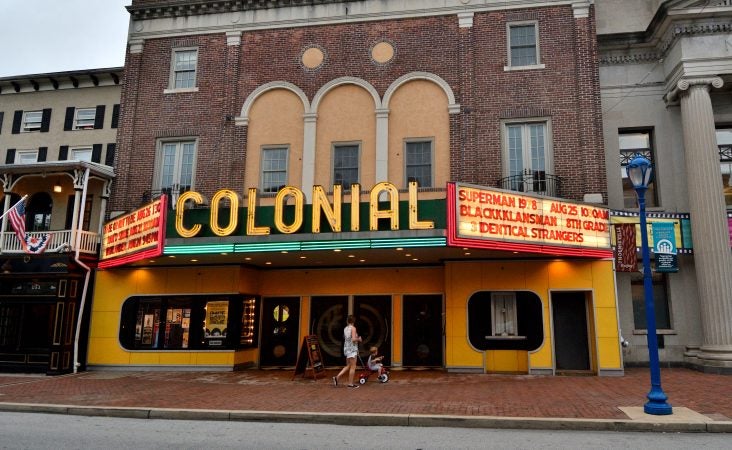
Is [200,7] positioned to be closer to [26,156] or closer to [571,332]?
[26,156]

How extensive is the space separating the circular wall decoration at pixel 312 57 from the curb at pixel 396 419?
44.5 feet

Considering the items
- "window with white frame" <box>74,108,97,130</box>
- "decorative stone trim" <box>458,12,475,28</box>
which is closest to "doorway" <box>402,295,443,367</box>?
"decorative stone trim" <box>458,12,475,28</box>

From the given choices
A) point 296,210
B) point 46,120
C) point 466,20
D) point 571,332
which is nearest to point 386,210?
point 296,210

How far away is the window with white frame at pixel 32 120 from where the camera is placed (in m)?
26.0

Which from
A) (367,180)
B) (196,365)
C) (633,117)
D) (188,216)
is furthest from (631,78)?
(196,365)

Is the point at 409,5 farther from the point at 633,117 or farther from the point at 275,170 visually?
the point at 633,117

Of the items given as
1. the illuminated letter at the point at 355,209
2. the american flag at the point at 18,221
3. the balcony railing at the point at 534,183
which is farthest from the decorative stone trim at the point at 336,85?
the american flag at the point at 18,221

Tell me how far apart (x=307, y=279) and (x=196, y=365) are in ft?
15.9

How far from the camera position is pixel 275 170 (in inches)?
775

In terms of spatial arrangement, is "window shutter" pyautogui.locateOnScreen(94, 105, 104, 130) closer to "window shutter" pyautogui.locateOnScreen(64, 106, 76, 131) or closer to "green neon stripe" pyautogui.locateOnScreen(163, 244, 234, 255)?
"window shutter" pyautogui.locateOnScreen(64, 106, 76, 131)

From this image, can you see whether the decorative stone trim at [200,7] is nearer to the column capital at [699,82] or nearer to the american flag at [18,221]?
the american flag at [18,221]

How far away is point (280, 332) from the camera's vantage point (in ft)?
63.9

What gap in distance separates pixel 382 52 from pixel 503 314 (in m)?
10.4

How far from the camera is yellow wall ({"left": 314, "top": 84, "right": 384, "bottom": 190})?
19156 mm
